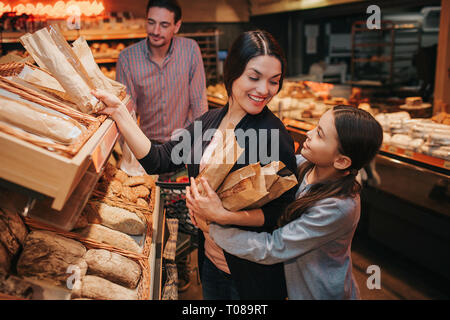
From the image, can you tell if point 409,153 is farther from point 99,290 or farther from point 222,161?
point 99,290

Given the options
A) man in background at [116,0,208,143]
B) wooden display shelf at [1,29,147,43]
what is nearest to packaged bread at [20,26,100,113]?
man in background at [116,0,208,143]

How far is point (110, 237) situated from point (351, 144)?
1.05 metres

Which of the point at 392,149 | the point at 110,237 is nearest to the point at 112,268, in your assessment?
the point at 110,237

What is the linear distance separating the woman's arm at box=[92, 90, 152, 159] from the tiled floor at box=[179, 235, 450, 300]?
68.8 inches

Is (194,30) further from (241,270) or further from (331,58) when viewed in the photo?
(241,270)

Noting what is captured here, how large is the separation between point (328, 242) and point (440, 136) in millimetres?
1787

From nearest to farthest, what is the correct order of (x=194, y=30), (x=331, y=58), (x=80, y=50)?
(x=80, y=50), (x=331, y=58), (x=194, y=30)

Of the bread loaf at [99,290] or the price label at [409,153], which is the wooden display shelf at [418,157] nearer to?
the price label at [409,153]

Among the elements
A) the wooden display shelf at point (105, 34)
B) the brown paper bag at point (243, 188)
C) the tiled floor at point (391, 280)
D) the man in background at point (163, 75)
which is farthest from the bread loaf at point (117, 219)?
the wooden display shelf at point (105, 34)

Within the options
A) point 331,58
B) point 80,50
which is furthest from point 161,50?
point 331,58

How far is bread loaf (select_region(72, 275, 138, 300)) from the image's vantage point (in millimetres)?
1201

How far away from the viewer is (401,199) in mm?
3516

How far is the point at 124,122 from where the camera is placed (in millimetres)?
1507

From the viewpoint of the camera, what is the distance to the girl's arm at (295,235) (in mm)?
1157
